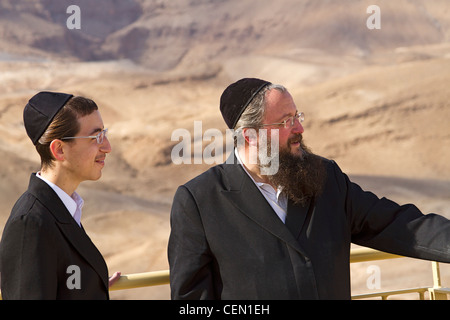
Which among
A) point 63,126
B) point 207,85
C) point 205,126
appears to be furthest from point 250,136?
point 207,85

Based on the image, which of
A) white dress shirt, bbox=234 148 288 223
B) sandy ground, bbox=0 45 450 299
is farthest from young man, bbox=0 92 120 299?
sandy ground, bbox=0 45 450 299

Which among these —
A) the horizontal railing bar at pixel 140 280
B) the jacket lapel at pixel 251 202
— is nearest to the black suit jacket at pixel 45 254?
the horizontal railing bar at pixel 140 280

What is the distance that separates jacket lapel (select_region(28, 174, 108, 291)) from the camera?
2.16 m

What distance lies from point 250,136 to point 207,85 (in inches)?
893

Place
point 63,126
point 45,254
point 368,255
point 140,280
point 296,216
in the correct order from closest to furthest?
point 45,254 → point 63,126 → point 296,216 → point 140,280 → point 368,255

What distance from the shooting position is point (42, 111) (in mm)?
2242

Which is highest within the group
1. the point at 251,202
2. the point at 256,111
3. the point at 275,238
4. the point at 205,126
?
the point at 205,126

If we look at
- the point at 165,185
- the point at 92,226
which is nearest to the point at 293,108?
the point at 92,226

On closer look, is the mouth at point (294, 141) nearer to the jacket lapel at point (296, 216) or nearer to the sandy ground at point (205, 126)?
the jacket lapel at point (296, 216)

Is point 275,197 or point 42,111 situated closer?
point 42,111

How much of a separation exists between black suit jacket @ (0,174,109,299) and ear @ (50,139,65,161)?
0.11 m

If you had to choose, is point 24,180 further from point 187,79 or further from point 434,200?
point 434,200

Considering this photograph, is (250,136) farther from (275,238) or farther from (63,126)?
(63,126)
